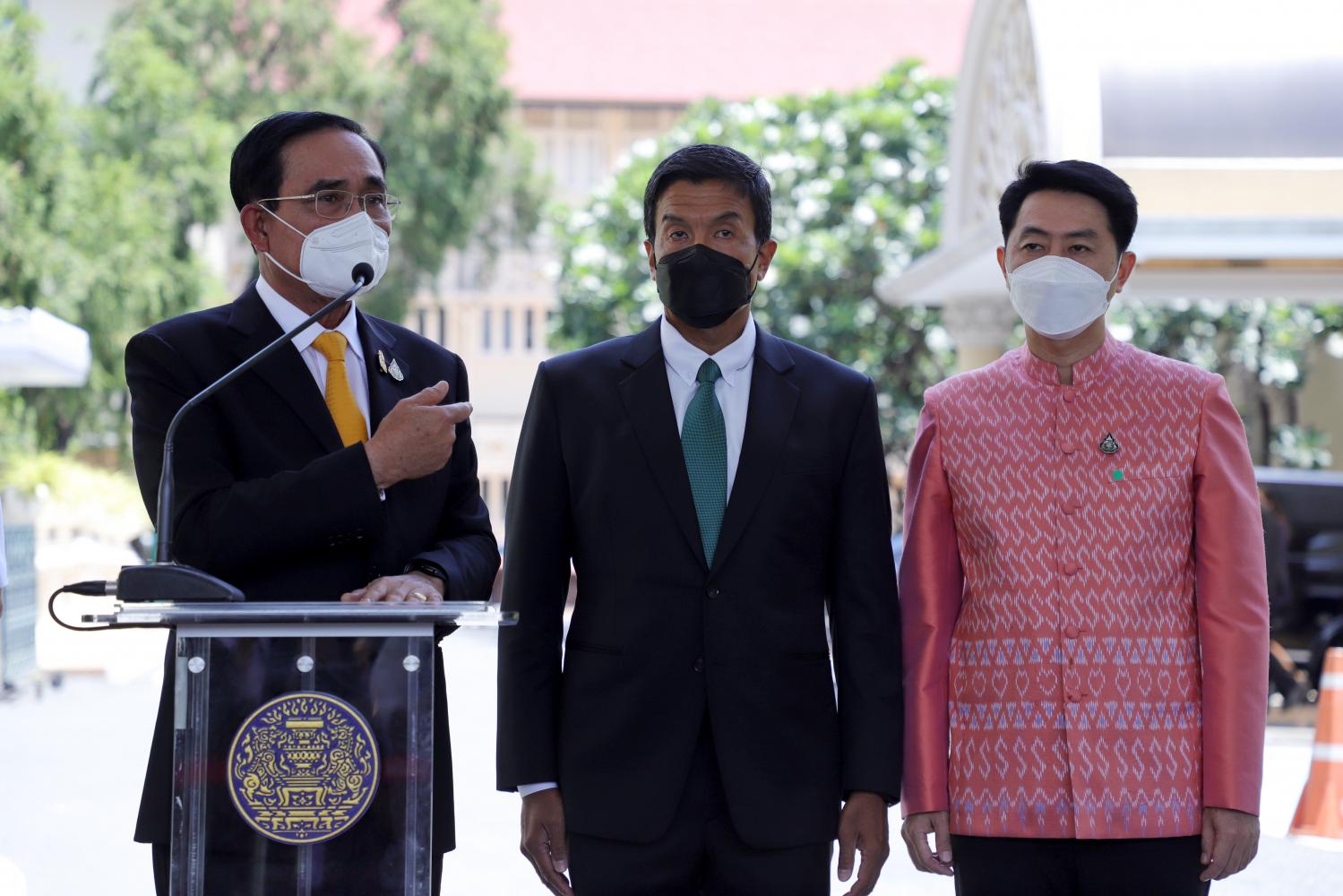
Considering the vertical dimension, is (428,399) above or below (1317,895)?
above

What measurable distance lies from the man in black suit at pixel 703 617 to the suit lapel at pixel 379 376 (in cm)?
27

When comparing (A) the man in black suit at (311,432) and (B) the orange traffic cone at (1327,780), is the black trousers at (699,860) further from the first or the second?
(B) the orange traffic cone at (1327,780)

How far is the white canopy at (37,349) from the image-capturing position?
48.0ft

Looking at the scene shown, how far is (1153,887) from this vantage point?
A: 3516 millimetres

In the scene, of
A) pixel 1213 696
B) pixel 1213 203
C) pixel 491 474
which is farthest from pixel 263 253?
pixel 491 474

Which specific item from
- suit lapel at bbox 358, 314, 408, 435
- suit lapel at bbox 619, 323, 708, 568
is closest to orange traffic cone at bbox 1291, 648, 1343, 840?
suit lapel at bbox 619, 323, 708, 568

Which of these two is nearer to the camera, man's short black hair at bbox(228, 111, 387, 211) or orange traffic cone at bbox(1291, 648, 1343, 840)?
man's short black hair at bbox(228, 111, 387, 211)

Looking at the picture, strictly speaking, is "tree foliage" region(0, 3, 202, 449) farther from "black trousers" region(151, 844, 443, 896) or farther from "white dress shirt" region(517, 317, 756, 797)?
"black trousers" region(151, 844, 443, 896)

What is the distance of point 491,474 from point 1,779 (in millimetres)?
40681

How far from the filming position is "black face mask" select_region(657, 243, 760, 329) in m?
3.59

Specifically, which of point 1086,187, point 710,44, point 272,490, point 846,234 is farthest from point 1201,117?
point 710,44

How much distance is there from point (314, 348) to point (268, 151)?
0.40 m

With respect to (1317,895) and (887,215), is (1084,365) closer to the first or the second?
(1317,895)

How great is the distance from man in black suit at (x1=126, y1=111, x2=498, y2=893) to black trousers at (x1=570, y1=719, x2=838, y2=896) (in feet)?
0.99
